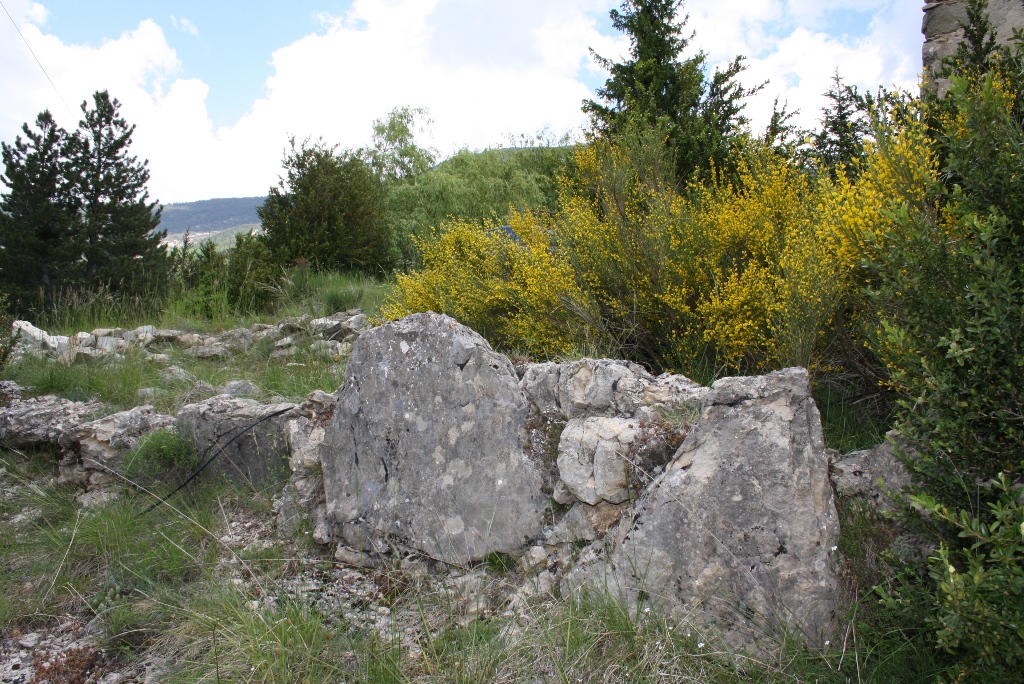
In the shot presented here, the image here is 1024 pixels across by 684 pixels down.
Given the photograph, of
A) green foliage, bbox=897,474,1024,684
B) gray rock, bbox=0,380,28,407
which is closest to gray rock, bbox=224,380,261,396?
gray rock, bbox=0,380,28,407

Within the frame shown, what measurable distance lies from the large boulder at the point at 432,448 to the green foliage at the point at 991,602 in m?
1.74

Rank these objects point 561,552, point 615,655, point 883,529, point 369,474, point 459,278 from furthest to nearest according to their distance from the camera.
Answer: point 459,278, point 369,474, point 561,552, point 883,529, point 615,655

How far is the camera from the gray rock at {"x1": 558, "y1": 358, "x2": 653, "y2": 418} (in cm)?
338

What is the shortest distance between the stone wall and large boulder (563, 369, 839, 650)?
6.61m

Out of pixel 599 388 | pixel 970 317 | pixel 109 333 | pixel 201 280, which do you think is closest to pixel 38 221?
pixel 201 280

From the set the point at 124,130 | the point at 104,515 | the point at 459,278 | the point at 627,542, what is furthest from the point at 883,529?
the point at 124,130

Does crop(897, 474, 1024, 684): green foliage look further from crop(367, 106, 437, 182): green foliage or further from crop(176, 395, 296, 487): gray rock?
crop(367, 106, 437, 182): green foliage

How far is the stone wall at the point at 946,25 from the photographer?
7216mm

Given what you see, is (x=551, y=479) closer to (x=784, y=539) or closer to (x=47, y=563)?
(x=784, y=539)

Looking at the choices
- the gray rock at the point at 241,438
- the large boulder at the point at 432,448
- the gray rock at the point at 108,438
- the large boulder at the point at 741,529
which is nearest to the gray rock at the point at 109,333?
the gray rock at the point at 108,438

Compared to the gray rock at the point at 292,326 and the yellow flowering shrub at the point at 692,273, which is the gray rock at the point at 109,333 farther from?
the yellow flowering shrub at the point at 692,273

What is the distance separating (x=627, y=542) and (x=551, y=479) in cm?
58

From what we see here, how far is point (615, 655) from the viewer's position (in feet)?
7.97

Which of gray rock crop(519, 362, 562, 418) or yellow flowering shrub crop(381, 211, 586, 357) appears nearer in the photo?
gray rock crop(519, 362, 562, 418)
